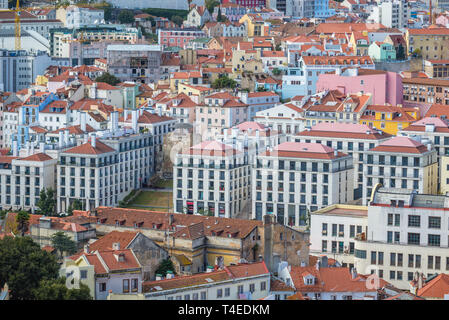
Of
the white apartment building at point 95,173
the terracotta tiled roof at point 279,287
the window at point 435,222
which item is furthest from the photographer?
the white apartment building at point 95,173

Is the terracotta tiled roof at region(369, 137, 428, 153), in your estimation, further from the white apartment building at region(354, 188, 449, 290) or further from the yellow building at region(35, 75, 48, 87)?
the yellow building at region(35, 75, 48, 87)

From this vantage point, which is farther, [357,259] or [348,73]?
[348,73]

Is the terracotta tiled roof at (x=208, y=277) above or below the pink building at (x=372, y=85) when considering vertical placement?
below

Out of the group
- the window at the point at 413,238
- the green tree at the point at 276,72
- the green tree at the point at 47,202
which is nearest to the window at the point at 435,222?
the window at the point at 413,238

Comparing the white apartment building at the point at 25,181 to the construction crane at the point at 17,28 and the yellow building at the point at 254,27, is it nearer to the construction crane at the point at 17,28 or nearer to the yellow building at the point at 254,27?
the construction crane at the point at 17,28

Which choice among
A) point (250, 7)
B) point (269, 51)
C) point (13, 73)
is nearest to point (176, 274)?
point (269, 51)
